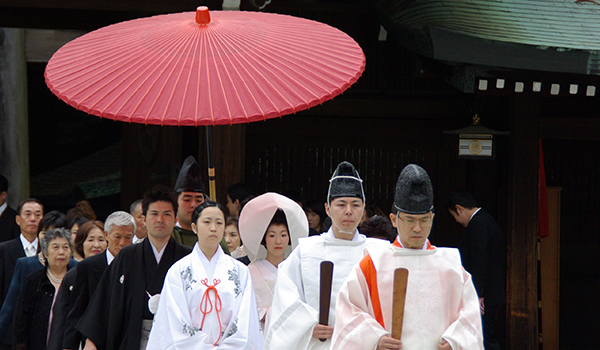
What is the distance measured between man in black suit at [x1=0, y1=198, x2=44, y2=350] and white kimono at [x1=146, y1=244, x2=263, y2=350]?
2736mm

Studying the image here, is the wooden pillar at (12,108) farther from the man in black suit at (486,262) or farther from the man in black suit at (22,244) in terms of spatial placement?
the man in black suit at (486,262)

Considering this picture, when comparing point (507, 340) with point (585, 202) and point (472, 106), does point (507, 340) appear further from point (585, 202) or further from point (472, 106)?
point (472, 106)


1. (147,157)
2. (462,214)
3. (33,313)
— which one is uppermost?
(147,157)

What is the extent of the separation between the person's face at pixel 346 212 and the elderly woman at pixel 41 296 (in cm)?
268

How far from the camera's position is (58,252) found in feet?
19.4

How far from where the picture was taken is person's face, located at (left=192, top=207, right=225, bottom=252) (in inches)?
176

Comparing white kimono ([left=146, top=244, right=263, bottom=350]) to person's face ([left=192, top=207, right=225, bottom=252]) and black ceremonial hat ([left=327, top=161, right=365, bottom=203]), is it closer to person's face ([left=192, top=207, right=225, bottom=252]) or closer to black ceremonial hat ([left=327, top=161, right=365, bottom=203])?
person's face ([left=192, top=207, right=225, bottom=252])

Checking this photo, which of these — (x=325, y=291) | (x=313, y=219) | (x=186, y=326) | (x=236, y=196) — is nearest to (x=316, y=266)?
(x=325, y=291)

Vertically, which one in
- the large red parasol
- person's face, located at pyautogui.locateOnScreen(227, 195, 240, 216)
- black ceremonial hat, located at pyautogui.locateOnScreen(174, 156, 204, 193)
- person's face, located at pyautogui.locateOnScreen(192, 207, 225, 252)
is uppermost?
the large red parasol

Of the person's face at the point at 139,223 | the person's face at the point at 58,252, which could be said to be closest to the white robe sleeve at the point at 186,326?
the person's face at the point at 58,252

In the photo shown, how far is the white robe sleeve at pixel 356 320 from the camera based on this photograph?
346 cm

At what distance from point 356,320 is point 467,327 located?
513mm

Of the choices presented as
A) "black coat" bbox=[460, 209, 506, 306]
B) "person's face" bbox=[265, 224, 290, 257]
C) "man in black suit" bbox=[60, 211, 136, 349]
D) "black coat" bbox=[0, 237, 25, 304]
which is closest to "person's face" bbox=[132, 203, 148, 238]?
"black coat" bbox=[0, 237, 25, 304]

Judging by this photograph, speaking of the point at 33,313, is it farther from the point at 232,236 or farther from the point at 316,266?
the point at 316,266
